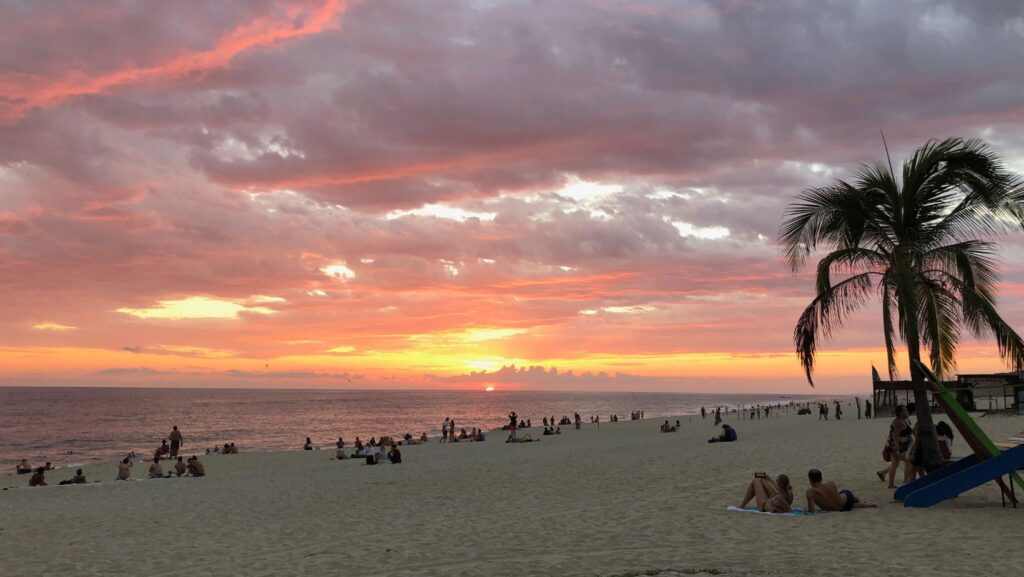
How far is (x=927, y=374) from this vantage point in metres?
12.2

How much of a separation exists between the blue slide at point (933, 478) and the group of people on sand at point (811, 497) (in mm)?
730

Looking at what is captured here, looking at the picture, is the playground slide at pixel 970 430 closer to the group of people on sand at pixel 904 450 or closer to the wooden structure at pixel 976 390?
the group of people on sand at pixel 904 450

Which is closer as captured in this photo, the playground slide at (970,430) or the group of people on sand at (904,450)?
the playground slide at (970,430)

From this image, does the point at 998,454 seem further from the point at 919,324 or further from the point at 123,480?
the point at 123,480

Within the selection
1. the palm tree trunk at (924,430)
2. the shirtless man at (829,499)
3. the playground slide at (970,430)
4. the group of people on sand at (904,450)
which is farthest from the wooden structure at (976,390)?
the shirtless man at (829,499)

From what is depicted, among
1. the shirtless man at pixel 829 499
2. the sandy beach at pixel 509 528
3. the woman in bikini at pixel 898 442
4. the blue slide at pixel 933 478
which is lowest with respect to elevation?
the sandy beach at pixel 509 528

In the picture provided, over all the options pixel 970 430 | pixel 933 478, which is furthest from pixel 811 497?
pixel 970 430

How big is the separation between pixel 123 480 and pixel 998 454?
26.2m

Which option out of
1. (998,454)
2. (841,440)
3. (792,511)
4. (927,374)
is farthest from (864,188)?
(841,440)

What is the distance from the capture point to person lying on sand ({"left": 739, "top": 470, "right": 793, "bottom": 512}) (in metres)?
11.7

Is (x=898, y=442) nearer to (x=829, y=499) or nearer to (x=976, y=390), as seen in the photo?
(x=829, y=499)

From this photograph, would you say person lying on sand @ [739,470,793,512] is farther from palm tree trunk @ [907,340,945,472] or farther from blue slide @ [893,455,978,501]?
palm tree trunk @ [907,340,945,472]

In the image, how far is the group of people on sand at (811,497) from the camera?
11.7 meters

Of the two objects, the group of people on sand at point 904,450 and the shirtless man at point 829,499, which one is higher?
the group of people on sand at point 904,450
